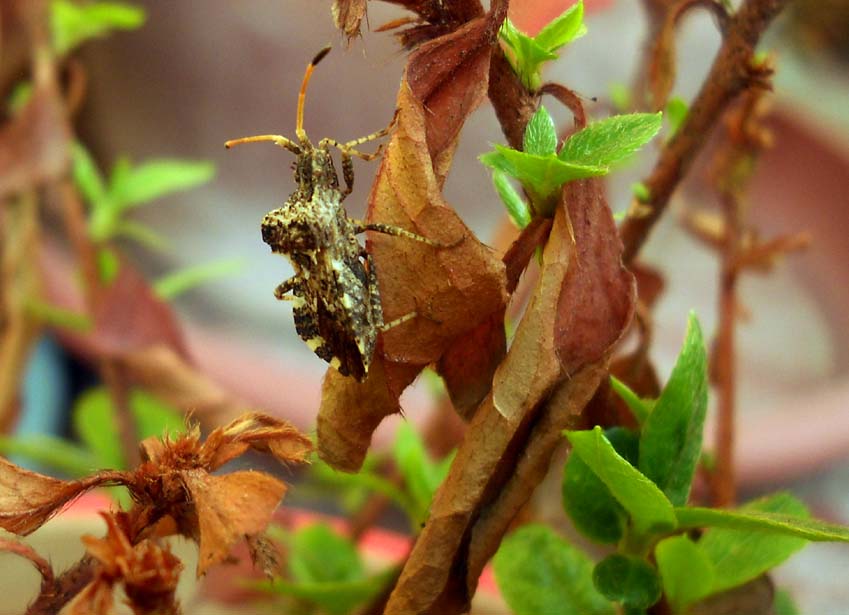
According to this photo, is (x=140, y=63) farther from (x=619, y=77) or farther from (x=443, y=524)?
(x=443, y=524)

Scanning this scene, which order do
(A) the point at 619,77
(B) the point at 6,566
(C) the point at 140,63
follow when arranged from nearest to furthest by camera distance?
(B) the point at 6,566 < (A) the point at 619,77 < (C) the point at 140,63

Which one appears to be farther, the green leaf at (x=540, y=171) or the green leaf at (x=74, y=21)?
the green leaf at (x=74, y=21)

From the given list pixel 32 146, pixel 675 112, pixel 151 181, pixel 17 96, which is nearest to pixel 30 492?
pixel 675 112

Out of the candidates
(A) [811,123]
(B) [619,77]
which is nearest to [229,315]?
(B) [619,77]

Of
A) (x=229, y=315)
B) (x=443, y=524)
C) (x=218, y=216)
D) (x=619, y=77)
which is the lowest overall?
(x=443, y=524)

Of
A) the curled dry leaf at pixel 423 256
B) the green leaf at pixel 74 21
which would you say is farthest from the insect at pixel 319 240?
the green leaf at pixel 74 21

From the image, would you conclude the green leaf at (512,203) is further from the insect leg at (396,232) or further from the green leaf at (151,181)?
the green leaf at (151,181)

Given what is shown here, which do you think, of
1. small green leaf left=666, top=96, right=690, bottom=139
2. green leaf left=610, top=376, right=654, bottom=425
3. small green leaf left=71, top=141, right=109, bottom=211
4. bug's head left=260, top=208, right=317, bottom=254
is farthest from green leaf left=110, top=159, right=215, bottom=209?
green leaf left=610, top=376, right=654, bottom=425
